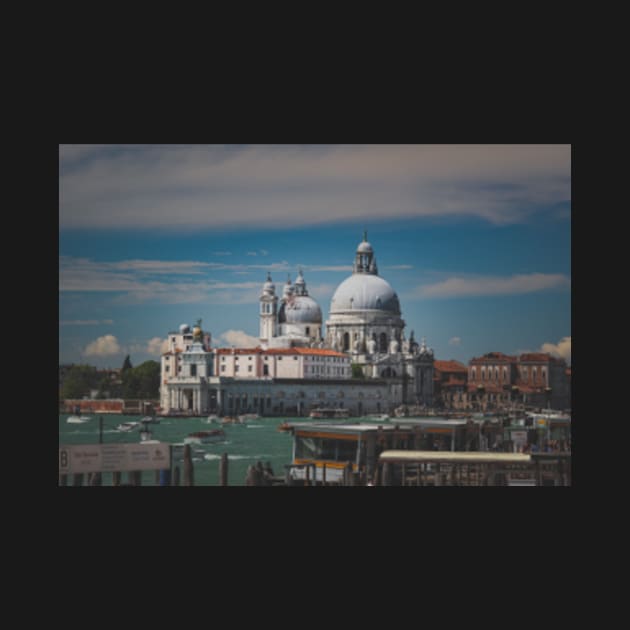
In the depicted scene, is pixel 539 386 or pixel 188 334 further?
pixel 188 334

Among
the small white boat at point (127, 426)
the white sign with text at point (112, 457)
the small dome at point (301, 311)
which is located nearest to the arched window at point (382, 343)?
the small dome at point (301, 311)

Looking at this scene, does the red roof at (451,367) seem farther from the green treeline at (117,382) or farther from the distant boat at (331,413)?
the green treeline at (117,382)

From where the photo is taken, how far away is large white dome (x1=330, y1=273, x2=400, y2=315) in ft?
95.2

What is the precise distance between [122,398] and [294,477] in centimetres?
1004

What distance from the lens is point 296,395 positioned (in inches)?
968

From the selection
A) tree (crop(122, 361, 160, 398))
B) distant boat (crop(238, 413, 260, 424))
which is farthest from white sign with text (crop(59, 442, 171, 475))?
distant boat (crop(238, 413, 260, 424))

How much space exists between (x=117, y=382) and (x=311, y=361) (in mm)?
9975

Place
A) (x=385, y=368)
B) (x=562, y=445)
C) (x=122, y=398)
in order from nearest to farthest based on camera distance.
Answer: (x=562, y=445), (x=122, y=398), (x=385, y=368)

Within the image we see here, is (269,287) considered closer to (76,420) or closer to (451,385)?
(451,385)

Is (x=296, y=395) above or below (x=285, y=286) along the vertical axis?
below

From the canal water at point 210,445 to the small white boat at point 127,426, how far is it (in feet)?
0.30

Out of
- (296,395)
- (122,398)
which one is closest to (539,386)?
(122,398)

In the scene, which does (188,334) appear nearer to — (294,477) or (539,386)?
(539,386)

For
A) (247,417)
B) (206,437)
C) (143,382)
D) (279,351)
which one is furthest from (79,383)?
(279,351)
